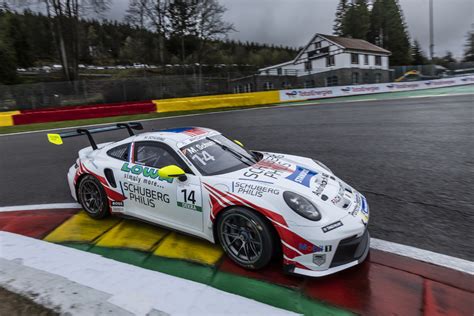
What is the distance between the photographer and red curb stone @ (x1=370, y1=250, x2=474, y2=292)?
3012mm

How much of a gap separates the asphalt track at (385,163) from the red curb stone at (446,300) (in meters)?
0.64

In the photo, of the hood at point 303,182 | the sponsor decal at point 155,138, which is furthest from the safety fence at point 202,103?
the hood at point 303,182

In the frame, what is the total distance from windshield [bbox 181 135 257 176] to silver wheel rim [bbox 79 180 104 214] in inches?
57.2

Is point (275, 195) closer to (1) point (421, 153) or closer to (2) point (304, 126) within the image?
(1) point (421, 153)

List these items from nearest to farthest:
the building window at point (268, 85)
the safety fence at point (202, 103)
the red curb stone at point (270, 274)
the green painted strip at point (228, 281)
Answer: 1. the green painted strip at point (228, 281)
2. the red curb stone at point (270, 274)
3. the safety fence at point (202, 103)
4. the building window at point (268, 85)

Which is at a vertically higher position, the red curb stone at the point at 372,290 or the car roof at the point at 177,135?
the car roof at the point at 177,135

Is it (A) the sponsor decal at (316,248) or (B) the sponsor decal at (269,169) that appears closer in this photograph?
(A) the sponsor decal at (316,248)

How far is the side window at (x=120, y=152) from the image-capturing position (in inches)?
171

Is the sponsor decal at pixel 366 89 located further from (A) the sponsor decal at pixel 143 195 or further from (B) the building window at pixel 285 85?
(A) the sponsor decal at pixel 143 195

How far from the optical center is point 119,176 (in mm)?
4242

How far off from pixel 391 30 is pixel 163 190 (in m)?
92.0

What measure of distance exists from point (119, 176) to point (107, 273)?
1.34m

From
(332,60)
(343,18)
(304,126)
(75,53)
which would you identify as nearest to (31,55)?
(75,53)

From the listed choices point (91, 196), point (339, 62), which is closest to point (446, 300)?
point (91, 196)
